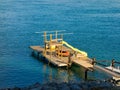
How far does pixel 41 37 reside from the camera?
51219 millimetres

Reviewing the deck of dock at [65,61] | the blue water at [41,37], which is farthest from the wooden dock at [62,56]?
the blue water at [41,37]

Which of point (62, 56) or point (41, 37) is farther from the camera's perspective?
point (41, 37)

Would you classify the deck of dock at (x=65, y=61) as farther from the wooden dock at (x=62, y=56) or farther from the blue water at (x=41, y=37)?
the blue water at (x=41, y=37)

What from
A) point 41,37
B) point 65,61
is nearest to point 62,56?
point 65,61

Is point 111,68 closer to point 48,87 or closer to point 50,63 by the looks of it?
point 50,63

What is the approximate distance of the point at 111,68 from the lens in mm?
31234

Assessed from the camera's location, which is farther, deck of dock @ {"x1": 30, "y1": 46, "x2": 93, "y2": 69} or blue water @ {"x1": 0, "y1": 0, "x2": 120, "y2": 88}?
deck of dock @ {"x1": 30, "y1": 46, "x2": 93, "y2": 69}

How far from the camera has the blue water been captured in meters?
33.7

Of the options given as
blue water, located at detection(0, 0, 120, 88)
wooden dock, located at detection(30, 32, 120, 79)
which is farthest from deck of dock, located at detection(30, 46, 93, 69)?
blue water, located at detection(0, 0, 120, 88)

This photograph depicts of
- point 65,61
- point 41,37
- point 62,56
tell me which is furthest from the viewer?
point 41,37

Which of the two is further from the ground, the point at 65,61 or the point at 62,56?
the point at 62,56

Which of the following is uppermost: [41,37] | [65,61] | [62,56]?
[41,37]

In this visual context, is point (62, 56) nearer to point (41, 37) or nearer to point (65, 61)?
point (65, 61)

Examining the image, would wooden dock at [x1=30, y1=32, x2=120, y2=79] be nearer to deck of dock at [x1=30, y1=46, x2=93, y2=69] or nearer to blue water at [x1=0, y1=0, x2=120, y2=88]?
deck of dock at [x1=30, y1=46, x2=93, y2=69]
